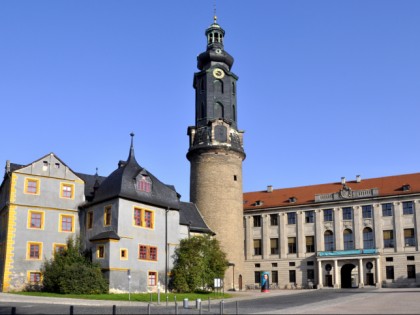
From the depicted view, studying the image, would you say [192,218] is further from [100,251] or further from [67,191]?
[100,251]

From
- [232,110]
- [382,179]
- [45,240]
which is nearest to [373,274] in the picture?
[382,179]

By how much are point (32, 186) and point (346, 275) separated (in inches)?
1652

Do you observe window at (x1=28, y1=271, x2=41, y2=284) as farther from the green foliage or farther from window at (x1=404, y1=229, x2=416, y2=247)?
window at (x1=404, y1=229, x2=416, y2=247)

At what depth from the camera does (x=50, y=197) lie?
4512cm

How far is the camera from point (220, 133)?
59.3m

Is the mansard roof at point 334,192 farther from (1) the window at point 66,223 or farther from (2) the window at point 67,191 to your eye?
(1) the window at point 66,223

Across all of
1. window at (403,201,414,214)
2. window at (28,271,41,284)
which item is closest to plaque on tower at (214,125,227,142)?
window at (403,201,414,214)

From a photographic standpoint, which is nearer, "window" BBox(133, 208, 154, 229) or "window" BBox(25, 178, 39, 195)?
"window" BBox(133, 208, 154, 229)

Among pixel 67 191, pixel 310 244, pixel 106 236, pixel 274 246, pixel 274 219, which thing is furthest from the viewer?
pixel 274 219

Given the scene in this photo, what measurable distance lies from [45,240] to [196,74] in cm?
2772

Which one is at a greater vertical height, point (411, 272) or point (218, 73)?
point (218, 73)

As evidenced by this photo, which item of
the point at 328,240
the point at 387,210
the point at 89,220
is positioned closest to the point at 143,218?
the point at 89,220

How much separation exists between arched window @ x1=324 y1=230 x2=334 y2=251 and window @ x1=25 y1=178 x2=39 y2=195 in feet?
122

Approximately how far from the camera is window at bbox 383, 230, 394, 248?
209 ft
